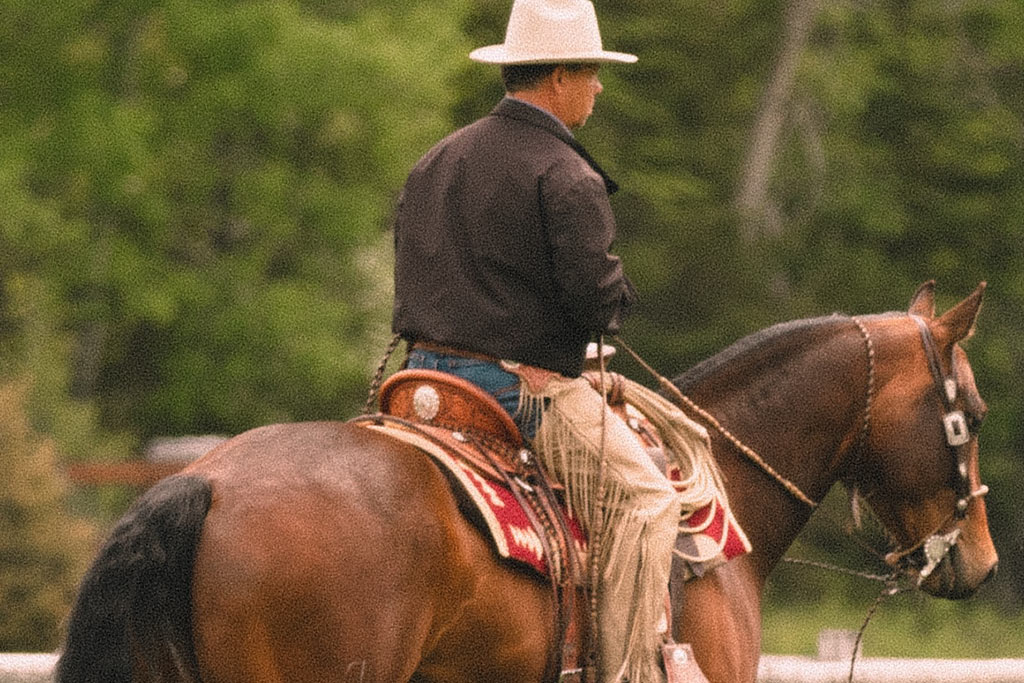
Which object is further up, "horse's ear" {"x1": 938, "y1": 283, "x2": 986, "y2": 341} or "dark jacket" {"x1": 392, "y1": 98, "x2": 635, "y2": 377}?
"dark jacket" {"x1": 392, "y1": 98, "x2": 635, "y2": 377}

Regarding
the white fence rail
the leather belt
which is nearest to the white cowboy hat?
the leather belt

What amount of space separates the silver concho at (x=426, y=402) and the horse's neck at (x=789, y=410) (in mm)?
1358

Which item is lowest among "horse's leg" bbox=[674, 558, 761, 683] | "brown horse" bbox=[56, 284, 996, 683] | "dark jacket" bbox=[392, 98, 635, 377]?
"horse's leg" bbox=[674, 558, 761, 683]

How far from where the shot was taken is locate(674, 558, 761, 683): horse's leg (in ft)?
19.1

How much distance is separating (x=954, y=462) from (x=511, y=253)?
201cm

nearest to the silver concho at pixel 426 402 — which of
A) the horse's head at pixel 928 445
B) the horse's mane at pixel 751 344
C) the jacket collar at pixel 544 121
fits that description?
the jacket collar at pixel 544 121

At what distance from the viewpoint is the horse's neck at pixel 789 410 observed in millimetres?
6578

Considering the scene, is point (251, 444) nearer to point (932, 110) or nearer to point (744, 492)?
point (744, 492)

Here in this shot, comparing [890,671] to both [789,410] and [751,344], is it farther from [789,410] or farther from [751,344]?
[751,344]

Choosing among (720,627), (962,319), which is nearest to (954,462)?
(962,319)

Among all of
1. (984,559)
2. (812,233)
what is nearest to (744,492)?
(984,559)

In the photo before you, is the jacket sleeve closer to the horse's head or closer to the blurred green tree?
the horse's head

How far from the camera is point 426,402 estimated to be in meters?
5.56

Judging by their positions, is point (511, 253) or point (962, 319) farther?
point (962, 319)
